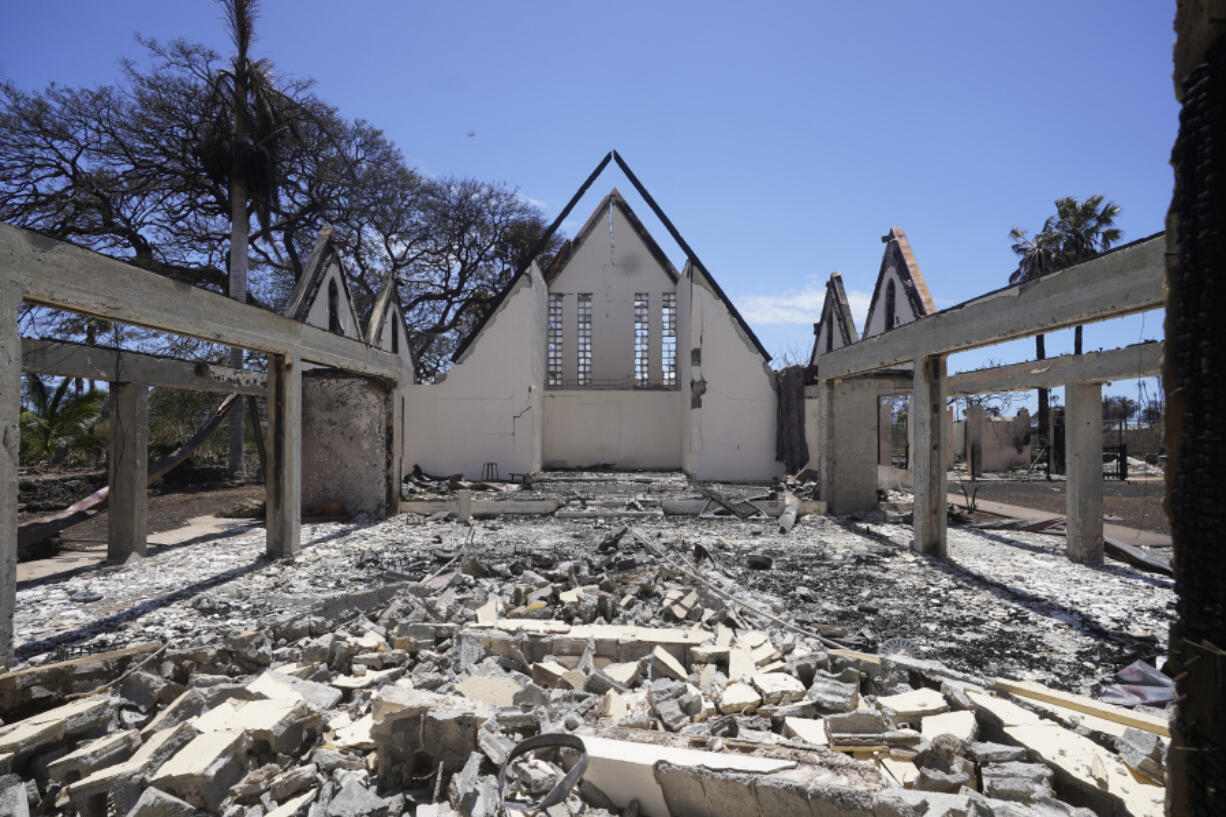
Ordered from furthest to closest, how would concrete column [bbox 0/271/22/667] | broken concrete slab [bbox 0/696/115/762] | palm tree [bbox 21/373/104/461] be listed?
palm tree [bbox 21/373/104/461] → concrete column [bbox 0/271/22/667] → broken concrete slab [bbox 0/696/115/762]

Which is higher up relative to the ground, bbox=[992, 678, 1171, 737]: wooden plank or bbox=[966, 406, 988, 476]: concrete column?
bbox=[966, 406, 988, 476]: concrete column

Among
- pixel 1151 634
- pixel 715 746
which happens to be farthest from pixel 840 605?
pixel 715 746

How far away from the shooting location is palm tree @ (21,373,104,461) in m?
17.6

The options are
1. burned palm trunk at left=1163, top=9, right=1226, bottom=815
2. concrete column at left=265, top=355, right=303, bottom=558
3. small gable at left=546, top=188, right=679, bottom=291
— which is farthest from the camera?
small gable at left=546, top=188, right=679, bottom=291

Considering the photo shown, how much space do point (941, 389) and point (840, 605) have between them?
4397mm

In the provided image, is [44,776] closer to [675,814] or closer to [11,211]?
[675,814]

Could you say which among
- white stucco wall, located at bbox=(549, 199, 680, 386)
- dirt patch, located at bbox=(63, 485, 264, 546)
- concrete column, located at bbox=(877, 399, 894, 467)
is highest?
white stucco wall, located at bbox=(549, 199, 680, 386)

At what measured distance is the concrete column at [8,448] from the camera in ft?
15.6

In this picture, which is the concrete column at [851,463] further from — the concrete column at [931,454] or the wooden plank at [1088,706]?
the wooden plank at [1088,706]

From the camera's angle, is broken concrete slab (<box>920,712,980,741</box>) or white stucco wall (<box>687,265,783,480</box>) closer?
broken concrete slab (<box>920,712,980,741</box>)

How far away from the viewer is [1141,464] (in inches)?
1089

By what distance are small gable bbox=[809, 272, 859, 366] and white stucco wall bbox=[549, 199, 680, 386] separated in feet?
29.0

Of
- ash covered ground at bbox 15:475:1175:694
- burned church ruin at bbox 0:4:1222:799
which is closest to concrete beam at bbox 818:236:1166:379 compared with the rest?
burned church ruin at bbox 0:4:1222:799

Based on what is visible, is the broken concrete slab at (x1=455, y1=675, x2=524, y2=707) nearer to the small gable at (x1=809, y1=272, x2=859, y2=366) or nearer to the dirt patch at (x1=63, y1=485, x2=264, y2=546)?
the dirt patch at (x1=63, y1=485, x2=264, y2=546)
